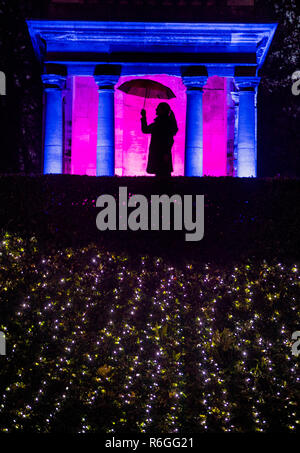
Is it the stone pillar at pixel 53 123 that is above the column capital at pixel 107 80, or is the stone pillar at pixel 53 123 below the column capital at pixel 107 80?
below

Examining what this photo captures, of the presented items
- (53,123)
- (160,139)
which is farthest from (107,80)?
(160,139)

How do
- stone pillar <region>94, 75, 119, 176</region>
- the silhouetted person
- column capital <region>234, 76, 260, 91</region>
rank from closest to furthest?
the silhouetted person → stone pillar <region>94, 75, 119, 176</region> → column capital <region>234, 76, 260, 91</region>

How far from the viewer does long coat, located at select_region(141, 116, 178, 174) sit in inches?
447

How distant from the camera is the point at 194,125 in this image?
1933cm

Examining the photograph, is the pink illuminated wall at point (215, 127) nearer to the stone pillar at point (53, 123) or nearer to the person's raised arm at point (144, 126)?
the stone pillar at point (53, 123)

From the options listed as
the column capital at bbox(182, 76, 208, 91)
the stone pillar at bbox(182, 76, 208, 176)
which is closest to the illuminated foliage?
the stone pillar at bbox(182, 76, 208, 176)

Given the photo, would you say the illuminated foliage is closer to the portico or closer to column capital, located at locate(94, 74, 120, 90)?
the portico

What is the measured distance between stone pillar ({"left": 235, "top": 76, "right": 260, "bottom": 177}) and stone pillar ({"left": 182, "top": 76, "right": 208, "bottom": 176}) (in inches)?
68.3

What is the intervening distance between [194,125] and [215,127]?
371 cm

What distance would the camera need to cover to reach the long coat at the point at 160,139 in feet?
37.3

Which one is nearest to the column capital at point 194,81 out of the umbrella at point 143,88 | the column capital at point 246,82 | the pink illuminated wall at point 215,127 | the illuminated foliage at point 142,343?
the column capital at point 246,82

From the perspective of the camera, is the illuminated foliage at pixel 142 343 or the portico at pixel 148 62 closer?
the illuminated foliage at pixel 142 343

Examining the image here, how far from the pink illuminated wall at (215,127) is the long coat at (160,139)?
35.6 ft
